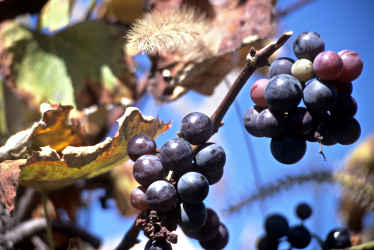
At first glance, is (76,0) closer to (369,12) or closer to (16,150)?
(16,150)

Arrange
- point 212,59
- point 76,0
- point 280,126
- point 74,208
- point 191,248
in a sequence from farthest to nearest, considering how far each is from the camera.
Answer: point 76,0 < point 74,208 < point 212,59 < point 191,248 < point 280,126

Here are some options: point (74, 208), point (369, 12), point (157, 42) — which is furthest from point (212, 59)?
Answer: point (369, 12)

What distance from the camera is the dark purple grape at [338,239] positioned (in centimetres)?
41

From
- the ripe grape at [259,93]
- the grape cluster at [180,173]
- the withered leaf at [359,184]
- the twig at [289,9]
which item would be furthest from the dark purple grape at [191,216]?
the twig at [289,9]

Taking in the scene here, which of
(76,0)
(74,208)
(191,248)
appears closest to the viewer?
(191,248)

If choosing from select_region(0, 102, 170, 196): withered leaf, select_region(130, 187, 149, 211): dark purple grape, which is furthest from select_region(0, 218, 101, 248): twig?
select_region(130, 187, 149, 211): dark purple grape

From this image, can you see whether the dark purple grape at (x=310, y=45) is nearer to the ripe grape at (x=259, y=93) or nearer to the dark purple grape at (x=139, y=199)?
the ripe grape at (x=259, y=93)

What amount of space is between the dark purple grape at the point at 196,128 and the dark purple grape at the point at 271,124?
41 millimetres

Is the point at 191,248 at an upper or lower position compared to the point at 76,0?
lower

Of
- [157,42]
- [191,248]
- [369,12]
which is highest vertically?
[369,12]

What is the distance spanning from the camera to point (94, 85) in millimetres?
638

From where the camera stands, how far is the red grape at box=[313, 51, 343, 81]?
333 millimetres

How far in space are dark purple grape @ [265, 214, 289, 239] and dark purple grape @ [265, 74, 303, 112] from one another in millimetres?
159

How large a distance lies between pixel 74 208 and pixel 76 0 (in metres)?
0.36
